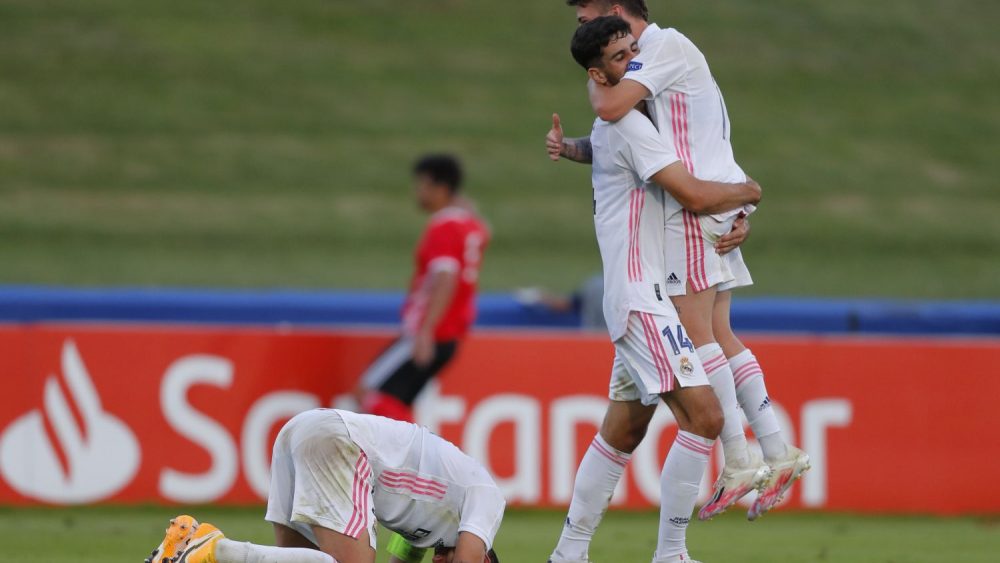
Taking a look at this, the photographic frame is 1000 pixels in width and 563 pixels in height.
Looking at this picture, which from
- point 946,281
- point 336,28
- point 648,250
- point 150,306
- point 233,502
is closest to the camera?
point 648,250

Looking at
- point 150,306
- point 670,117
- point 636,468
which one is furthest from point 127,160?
point 670,117

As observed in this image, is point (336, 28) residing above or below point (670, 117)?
above

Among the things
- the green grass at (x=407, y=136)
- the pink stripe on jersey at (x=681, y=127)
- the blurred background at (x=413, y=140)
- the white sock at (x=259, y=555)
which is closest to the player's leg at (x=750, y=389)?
the pink stripe on jersey at (x=681, y=127)

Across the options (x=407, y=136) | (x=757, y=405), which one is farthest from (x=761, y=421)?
(x=407, y=136)

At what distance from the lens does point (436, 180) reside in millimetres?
10453

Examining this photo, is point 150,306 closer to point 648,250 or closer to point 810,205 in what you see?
point 648,250

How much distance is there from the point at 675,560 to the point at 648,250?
51.9 inches

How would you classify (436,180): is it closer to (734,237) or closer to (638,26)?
(638,26)

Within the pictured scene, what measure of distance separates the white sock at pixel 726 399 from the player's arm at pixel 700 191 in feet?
1.92

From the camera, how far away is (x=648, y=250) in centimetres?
621

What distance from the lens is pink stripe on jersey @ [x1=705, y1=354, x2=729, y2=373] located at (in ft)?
20.4

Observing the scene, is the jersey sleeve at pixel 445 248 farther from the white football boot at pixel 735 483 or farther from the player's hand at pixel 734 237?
the white football boot at pixel 735 483

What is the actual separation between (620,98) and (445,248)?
4.49 metres

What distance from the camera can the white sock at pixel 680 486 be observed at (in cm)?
621
